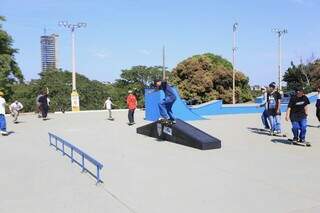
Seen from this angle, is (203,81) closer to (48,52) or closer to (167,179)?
(167,179)

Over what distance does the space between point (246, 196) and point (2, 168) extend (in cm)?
531

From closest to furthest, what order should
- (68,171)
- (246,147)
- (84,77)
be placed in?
(68,171) < (246,147) < (84,77)

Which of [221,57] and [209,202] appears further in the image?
[221,57]

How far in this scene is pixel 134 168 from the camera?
8.65m

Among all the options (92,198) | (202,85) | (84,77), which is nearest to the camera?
(92,198)

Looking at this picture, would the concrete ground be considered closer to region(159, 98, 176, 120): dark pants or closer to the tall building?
region(159, 98, 176, 120): dark pants

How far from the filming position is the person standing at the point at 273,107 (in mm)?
13390

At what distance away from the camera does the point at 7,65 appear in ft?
156

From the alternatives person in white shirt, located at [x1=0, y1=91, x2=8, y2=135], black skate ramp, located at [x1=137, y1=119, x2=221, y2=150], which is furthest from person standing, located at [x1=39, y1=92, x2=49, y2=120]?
black skate ramp, located at [x1=137, y1=119, x2=221, y2=150]

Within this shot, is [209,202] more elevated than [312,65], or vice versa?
[312,65]

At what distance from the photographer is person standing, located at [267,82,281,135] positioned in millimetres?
13390

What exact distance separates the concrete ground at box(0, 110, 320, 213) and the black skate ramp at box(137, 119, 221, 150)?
274 millimetres

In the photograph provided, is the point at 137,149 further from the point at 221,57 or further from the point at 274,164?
the point at 221,57

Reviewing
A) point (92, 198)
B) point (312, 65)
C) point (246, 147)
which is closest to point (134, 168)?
point (92, 198)
